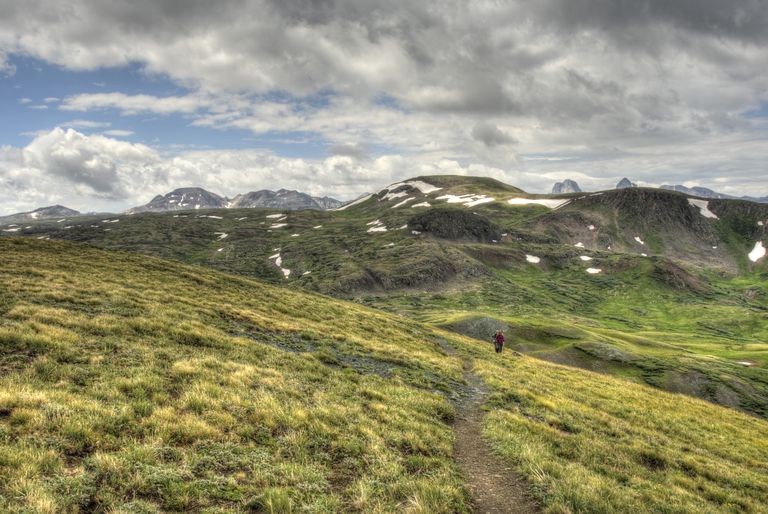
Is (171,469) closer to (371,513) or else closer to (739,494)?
(371,513)

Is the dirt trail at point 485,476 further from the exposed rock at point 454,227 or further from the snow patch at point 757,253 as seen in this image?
the snow patch at point 757,253

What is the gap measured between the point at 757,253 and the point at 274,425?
10538 inches

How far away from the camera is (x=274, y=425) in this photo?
11.7m

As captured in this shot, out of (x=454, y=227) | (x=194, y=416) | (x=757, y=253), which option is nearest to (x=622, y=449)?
(x=194, y=416)

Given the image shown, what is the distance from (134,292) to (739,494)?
33.8 m

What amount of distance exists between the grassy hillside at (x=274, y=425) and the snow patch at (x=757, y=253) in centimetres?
23120

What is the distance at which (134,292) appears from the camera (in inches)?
1059

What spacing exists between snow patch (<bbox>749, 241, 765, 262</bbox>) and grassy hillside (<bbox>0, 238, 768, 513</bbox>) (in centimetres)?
23120

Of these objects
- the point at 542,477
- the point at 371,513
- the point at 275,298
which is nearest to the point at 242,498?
the point at 371,513

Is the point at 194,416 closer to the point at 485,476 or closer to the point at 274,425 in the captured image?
the point at 274,425

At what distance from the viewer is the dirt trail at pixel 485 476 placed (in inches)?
387

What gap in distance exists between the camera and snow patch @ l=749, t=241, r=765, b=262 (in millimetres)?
191688

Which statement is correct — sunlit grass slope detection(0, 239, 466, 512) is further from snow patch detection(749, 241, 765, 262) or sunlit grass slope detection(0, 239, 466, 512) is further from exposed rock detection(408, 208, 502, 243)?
snow patch detection(749, 241, 765, 262)

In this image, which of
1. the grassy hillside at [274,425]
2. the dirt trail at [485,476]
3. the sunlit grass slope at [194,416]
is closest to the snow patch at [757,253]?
the grassy hillside at [274,425]
